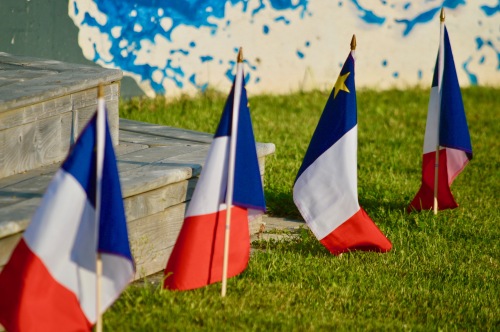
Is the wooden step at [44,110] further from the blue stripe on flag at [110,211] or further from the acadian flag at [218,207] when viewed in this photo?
the blue stripe on flag at [110,211]

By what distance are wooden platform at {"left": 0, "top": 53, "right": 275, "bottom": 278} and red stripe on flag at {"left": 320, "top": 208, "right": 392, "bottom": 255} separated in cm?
76

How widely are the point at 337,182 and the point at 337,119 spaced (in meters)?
0.37

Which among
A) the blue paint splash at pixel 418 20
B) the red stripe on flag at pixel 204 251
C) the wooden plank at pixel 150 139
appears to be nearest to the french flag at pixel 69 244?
the red stripe on flag at pixel 204 251

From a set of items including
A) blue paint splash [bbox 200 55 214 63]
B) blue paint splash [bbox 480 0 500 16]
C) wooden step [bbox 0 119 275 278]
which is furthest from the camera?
blue paint splash [bbox 480 0 500 16]

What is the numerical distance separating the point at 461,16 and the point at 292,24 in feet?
7.00

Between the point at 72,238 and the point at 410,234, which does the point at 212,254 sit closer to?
the point at 72,238

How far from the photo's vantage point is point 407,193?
7.34m

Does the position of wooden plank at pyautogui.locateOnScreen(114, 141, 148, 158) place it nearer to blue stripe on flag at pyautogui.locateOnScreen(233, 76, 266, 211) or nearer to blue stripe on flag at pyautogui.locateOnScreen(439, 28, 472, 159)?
blue stripe on flag at pyautogui.locateOnScreen(233, 76, 266, 211)

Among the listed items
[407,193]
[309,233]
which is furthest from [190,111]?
[309,233]

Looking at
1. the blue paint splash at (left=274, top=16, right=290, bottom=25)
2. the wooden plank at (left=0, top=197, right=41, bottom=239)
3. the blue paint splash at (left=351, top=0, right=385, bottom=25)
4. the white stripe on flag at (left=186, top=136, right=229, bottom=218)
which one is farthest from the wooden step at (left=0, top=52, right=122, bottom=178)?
the blue paint splash at (left=351, top=0, right=385, bottom=25)

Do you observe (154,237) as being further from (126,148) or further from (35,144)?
(126,148)

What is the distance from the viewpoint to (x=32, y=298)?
13.1 feet

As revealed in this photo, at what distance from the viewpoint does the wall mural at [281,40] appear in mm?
9102

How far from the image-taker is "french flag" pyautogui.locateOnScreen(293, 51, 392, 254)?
18.2ft
